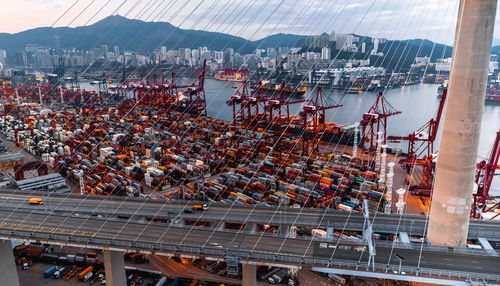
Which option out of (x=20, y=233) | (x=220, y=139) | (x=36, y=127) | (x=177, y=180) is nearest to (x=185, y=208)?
(x=20, y=233)

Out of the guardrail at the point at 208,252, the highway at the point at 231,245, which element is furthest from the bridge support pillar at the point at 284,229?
the guardrail at the point at 208,252

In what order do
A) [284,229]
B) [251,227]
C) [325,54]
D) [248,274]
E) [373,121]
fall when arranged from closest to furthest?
[248,274] < [251,227] < [284,229] < [373,121] < [325,54]

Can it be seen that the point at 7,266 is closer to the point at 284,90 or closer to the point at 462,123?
the point at 462,123

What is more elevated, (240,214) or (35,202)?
(35,202)

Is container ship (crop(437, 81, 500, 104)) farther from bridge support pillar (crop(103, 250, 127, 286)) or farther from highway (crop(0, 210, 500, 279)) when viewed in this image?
bridge support pillar (crop(103, 250, 127, 286))

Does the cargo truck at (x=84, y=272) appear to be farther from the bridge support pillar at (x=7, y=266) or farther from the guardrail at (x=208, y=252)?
the guardrail at (x=208, y=252)

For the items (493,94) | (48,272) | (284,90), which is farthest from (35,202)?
(493,94)

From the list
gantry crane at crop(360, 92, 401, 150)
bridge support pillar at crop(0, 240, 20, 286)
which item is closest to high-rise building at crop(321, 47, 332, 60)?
gantry crane at crop(360, 92, 401, 150)
